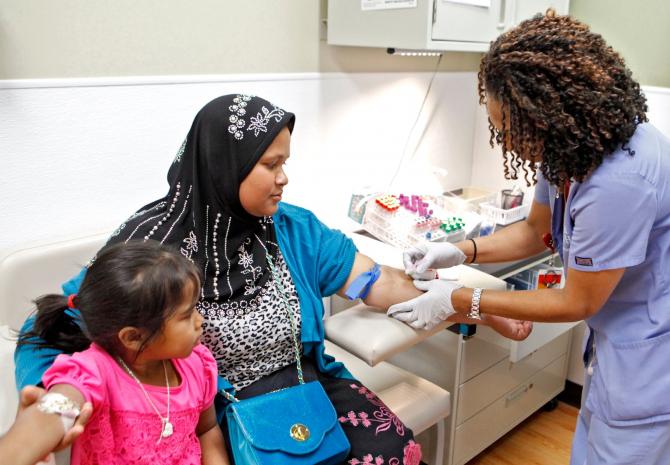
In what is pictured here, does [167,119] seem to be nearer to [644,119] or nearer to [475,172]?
[644,119]

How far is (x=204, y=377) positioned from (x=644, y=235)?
0.96 meters

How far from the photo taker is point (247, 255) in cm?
147

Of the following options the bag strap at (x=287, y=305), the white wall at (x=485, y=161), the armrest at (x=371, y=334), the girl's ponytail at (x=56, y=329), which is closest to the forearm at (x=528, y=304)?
the armrest at (x=371, y=334)

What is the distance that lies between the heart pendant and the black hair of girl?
169 millimetres

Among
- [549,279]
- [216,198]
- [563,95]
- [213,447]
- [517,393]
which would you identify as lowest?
[517,393]

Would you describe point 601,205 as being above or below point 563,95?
below

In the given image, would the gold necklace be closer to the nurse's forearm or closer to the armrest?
the armrest

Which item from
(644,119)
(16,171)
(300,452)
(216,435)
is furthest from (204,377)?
(644,119)

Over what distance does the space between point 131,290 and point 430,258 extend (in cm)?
92

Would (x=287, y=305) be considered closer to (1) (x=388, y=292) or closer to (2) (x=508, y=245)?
(1) (x=388, y=292)

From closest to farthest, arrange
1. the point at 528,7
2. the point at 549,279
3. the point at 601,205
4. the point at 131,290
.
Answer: the point at 131,290 → the point at 601,205 → the point at 549,279 → the point at 528,7

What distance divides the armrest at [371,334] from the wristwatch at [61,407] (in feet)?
2.40

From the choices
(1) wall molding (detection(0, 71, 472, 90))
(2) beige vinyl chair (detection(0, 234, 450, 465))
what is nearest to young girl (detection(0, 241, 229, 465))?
(2) beige vinyl chair (detection(0, 234, 450, 465))

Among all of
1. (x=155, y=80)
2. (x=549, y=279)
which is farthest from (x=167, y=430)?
(x=549, y=279)
